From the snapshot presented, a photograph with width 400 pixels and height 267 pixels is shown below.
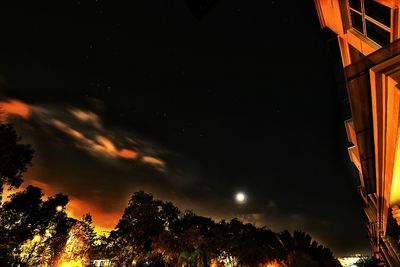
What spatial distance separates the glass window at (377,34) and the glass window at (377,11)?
258 mm

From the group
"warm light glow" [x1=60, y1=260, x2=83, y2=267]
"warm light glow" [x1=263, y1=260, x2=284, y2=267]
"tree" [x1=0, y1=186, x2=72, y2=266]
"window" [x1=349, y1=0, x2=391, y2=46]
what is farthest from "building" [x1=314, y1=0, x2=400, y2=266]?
"warm light glow" [x1=60, y1=260, x2=83, y2=267]

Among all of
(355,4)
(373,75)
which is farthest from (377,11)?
(373,75)

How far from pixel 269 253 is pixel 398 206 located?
4223 cm

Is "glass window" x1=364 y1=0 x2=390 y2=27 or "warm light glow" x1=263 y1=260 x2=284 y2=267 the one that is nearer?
"glass window" x1=364 y1=0 x2=390 y2=27

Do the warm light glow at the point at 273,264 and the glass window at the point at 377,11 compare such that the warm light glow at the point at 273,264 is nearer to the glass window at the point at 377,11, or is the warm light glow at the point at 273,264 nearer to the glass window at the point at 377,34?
the glass window at the point at 377,34

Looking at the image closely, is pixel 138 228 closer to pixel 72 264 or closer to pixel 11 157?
pixel 72 264

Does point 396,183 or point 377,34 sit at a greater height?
point 377,34

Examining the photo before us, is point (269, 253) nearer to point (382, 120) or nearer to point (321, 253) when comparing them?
point (321, 253)

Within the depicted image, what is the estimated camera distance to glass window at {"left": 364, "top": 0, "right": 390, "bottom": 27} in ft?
17.7

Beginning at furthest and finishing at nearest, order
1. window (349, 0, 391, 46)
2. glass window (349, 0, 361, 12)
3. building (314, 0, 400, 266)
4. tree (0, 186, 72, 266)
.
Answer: tree (0, 186, 72, 266)
glass window (349, 0, 361, 12)
window (349, 0, 391, 46)
building (314, 0, 400, 266)

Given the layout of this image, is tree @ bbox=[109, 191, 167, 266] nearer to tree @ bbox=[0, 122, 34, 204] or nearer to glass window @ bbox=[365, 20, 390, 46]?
tree @ bbox=[0, 122, 34, 204]

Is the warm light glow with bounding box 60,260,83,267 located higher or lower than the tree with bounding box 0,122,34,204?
lower

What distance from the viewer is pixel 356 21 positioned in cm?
739

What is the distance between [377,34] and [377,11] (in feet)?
2.35
